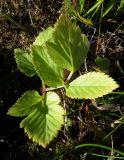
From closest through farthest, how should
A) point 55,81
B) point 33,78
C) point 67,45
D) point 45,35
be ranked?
point 67,45 → point 55,81 → point 45,35 → point 33,78

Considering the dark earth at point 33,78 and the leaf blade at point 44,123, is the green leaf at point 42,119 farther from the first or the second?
the dark earth at point 33,78

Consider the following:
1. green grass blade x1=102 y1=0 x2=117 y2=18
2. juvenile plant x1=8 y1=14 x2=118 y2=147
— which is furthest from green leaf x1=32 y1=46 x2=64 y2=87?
green grass blade x1=102 y1=0 x2=117 y2=18

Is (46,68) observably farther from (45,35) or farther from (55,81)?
(45,35)

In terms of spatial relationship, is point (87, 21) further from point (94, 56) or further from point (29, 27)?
point (29, 27)

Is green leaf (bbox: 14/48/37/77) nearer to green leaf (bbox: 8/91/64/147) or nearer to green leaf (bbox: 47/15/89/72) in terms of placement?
green leaf (bbox: 8/91/64/147)

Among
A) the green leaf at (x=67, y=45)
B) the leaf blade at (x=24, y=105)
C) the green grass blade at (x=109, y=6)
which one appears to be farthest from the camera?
the green grass blade at (x=109, y=6)

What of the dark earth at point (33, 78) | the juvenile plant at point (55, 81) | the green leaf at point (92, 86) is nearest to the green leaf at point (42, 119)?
the juvenile plant at point (55, 81)

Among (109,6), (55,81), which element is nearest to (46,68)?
(55,81)
